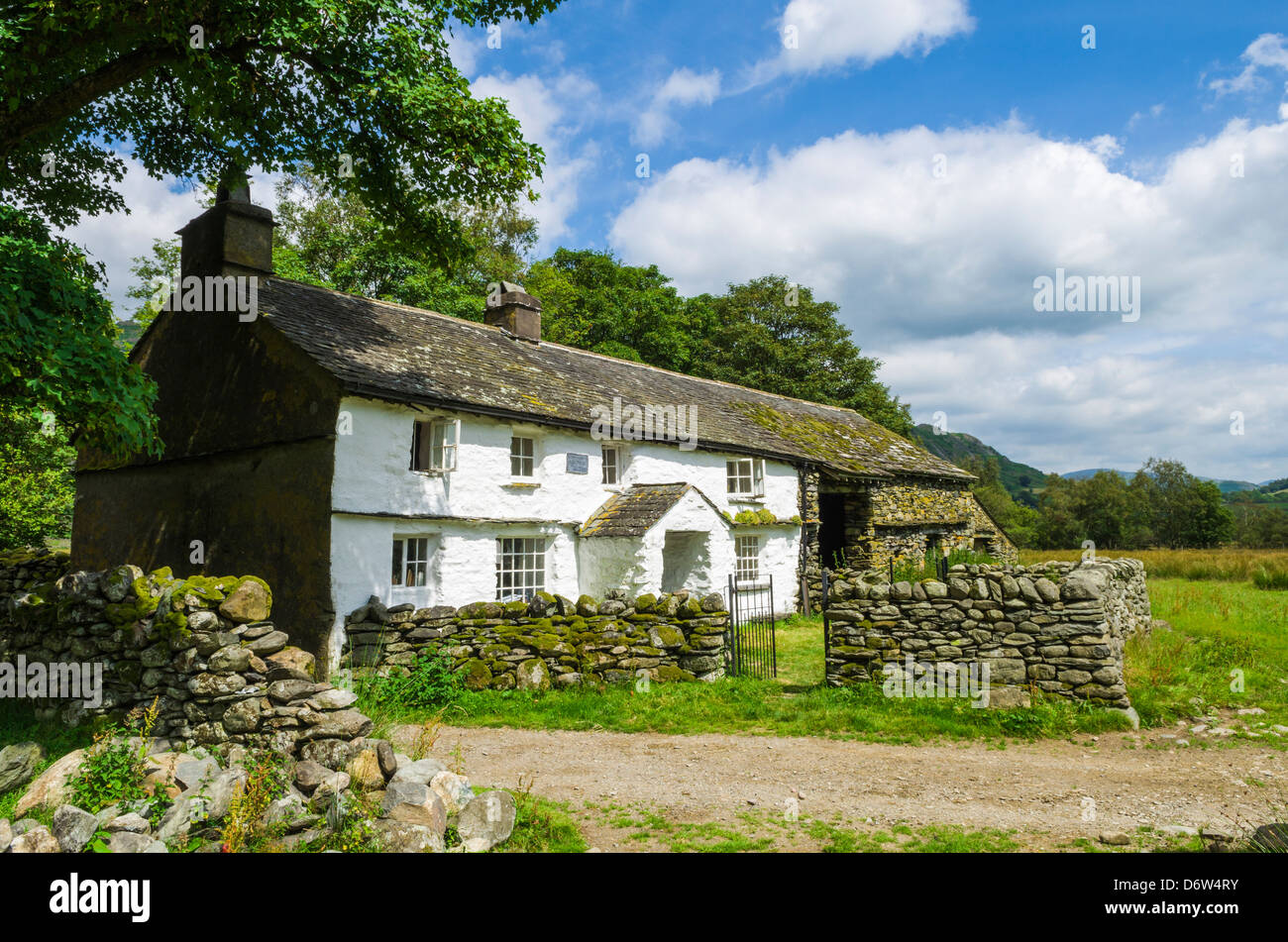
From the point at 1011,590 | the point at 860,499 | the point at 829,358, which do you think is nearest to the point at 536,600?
the point at 1011,590

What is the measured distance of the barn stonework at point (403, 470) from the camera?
40.4 feet

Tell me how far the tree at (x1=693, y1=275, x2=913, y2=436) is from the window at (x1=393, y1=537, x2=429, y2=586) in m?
26.8

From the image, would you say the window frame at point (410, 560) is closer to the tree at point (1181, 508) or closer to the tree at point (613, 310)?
the tree at point (613, 310)

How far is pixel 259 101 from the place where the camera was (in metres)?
11.3

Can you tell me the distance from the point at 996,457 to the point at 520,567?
15402 centimetres

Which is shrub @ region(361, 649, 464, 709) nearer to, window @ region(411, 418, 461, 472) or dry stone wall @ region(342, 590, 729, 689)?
dry stone wall @ region(342, 590, 729, 689)

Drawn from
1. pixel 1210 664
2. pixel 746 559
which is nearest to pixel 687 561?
pixel 746 559

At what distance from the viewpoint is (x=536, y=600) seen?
482 inches

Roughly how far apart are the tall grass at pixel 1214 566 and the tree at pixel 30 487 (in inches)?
1217

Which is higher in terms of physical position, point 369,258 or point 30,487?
point 369,258

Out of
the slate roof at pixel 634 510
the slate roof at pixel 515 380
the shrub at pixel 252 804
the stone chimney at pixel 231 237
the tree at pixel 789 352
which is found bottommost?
the shrub at pixel 252 804

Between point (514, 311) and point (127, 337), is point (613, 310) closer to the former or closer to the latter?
point (514, 311)

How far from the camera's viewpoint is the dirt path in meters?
5.89

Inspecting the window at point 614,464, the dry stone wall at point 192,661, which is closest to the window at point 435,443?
the window at point 614,464
